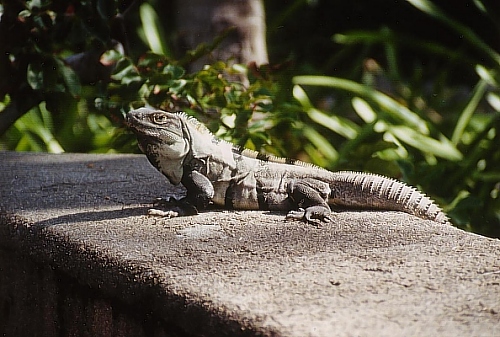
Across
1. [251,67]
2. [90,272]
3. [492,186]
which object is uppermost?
[90,272]

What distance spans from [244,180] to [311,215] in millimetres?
305

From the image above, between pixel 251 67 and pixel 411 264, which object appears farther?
pixel 251 67

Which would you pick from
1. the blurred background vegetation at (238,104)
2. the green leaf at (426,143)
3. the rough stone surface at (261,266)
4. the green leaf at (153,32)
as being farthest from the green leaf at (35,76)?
the green leaf at (426,143)

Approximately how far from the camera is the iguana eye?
2.31 m

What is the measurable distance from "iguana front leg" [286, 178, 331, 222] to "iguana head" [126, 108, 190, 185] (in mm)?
391

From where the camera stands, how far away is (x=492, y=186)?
4004 mm

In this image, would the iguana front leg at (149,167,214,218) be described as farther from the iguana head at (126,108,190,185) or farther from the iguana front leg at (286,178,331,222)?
the iguana front leg at (286,178,331,222)

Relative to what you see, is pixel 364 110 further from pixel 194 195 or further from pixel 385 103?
pixel 194 195

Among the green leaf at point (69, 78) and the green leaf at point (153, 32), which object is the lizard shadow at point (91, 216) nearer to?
the green leaf at point (69, 78)

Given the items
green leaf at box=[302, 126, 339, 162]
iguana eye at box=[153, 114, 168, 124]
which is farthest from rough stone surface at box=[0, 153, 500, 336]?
green leaf at box=[302, 126, 339, 162]

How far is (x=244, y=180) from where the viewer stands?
96.1 inches

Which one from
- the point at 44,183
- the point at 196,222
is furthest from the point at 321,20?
the point at 196,222

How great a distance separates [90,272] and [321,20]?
627cm

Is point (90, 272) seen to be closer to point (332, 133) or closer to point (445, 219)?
point (445, 219)
